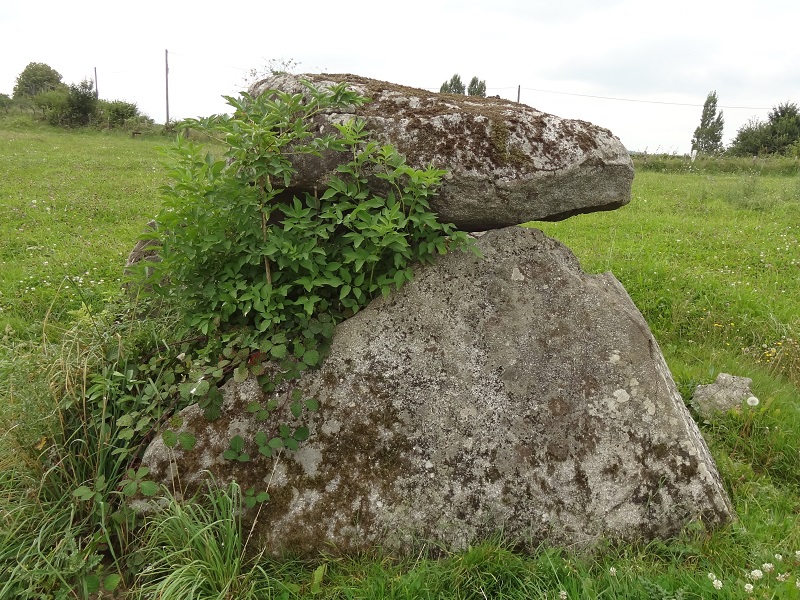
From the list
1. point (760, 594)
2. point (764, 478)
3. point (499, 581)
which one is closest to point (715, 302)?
point (764, 478)

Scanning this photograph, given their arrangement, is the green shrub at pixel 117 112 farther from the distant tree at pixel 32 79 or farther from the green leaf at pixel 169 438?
the distant tree at pixel 32 79

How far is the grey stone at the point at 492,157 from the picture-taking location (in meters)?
3.55

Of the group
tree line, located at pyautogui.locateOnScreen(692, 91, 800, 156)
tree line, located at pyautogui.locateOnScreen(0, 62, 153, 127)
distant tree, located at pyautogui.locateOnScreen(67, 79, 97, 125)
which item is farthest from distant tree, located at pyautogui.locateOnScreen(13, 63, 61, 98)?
tree line, located at pyautogui.locateOnScreen(692, 91, 800, 156)

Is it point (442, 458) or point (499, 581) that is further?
point (442, 458)

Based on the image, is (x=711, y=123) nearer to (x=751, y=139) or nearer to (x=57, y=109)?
(x=751, y=139)

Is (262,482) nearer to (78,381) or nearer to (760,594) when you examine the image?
(78,381)

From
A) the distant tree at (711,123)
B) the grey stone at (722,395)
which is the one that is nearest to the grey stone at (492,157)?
the grey stone at (722,395)

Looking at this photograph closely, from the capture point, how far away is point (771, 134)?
94.5 feet

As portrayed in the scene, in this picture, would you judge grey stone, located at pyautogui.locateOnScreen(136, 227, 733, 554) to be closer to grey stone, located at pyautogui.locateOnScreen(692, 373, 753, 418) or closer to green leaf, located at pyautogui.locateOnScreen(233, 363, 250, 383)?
green leaf, located at pyautogui.locateOnScreen(233, 363, 250, 383)

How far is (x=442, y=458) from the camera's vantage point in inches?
129

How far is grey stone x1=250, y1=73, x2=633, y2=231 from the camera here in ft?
11.7

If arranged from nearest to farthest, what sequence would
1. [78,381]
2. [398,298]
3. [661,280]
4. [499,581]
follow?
[499,581] → [78,381] → [398,298] → [661,280]

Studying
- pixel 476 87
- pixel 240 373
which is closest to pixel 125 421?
pixel 240 373

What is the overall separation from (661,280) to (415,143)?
4.41 meters
